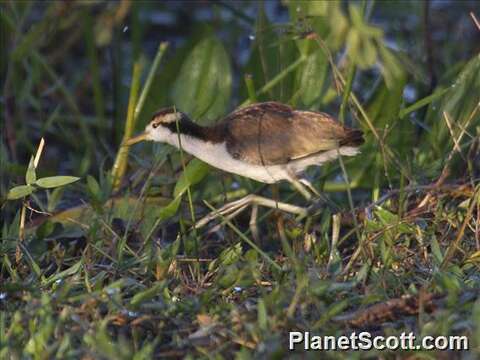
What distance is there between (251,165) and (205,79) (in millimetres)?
1197

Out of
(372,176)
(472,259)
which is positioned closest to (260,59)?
(372,176)

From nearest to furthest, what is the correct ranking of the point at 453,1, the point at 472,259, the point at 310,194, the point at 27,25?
the point at 472,259 → the point at 310,194 → the point at 27,25 → the point at 453,1

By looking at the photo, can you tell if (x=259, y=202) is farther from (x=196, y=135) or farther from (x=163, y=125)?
(x=163, y=125)

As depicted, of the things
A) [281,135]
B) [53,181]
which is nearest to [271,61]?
[281,135]

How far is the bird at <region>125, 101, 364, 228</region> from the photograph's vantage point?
4.27m

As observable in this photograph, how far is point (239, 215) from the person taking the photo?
198 inches

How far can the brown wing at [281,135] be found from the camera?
4.25 metres

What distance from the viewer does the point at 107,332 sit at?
321cm

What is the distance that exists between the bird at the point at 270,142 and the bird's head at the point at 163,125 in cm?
8

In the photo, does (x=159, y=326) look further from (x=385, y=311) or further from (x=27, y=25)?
(x=27, y=25)

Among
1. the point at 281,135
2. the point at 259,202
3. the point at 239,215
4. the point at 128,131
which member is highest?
the point at 281,135

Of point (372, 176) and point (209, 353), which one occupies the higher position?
point (209, 353)

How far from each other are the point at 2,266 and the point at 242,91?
6.95ft

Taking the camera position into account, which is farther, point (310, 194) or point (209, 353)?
point (310, 194)
